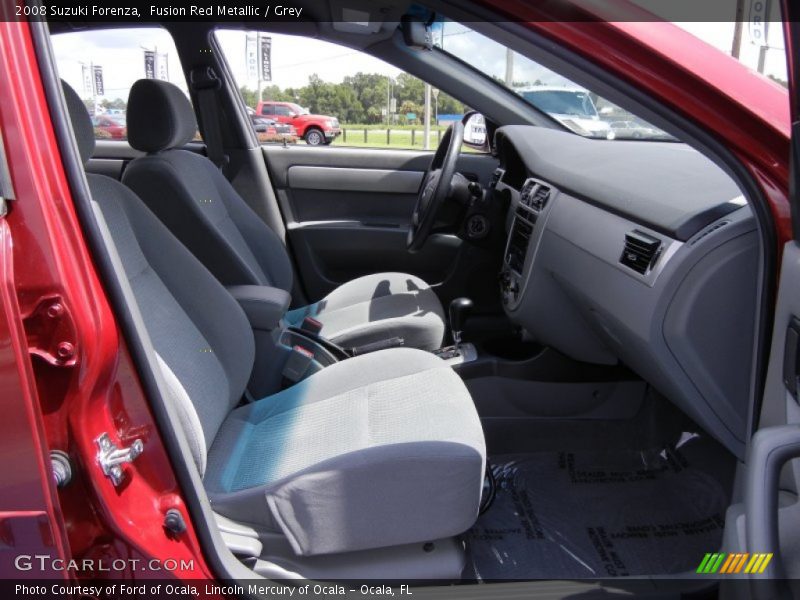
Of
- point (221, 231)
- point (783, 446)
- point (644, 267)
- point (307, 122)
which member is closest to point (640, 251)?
point (644, 267)

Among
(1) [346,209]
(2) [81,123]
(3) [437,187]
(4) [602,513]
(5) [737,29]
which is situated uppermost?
(5) [737,29]

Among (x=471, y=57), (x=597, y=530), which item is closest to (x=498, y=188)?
(x=471, y=57)

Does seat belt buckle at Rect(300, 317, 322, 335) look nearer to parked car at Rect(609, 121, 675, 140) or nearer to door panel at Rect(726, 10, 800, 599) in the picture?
parked car at Rect(609, 121, 675, 140)

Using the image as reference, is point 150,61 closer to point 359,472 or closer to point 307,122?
point 307,122

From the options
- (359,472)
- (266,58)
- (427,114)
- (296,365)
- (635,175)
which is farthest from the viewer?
(266,58)

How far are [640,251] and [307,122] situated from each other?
7.99 ft

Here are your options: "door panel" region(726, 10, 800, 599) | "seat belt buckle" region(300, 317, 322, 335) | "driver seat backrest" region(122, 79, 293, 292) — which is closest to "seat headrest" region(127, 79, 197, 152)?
"driver seat backrest" region(122, 79, 293, 292)

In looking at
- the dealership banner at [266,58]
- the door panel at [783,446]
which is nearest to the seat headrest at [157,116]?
the dealership banner at [266,58]

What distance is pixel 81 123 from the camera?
4.10 feet

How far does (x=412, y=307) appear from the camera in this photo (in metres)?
2.45

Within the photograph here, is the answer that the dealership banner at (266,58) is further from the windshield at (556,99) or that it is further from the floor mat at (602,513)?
the floor mat at (602,513)

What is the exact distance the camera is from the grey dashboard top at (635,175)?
1.37 meters

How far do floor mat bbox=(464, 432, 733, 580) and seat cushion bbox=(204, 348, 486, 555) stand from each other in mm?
366

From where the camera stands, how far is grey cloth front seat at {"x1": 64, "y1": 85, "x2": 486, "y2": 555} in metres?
1.25
